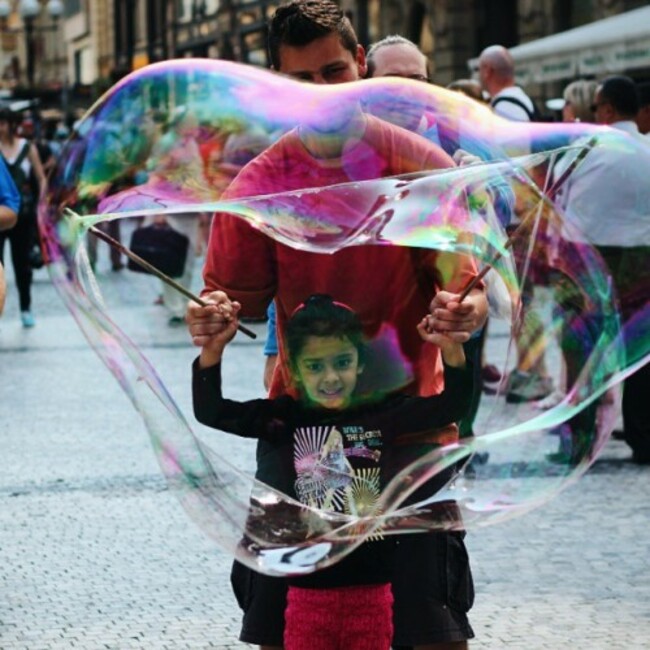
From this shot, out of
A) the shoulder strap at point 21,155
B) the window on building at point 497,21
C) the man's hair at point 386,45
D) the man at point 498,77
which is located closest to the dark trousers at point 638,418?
the man at point 498,77

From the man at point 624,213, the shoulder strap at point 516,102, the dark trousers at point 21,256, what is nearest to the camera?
the man at point 624,213

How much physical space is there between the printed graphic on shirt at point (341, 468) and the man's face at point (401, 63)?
2.46 meters

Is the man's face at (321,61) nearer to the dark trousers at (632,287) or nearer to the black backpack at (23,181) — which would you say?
the dark trousers at (632,287)

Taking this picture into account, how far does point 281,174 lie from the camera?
3.48m

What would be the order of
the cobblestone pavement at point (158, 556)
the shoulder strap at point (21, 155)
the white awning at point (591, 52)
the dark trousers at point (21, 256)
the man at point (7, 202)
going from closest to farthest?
the cobblestone pavement at point (158, 556) → the man at point (7, 202) → the shoulder strap at point (21, 155) → the white awning at point (591, 52) → the dark trousers at point (21, 256)

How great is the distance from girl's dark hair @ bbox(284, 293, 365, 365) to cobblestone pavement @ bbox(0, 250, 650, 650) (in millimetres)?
1419

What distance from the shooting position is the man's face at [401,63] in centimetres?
555

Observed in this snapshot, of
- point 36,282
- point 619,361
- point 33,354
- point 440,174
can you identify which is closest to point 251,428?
point 440,174

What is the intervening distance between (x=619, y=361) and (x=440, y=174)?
600 mm

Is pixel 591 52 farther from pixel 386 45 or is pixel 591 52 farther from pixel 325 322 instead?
pixel 325 322

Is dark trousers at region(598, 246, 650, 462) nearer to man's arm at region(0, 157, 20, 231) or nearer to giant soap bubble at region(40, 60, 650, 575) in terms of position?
giant soap bubble at region(40, 60, 650, 575)

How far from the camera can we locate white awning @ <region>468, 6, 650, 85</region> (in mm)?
12961

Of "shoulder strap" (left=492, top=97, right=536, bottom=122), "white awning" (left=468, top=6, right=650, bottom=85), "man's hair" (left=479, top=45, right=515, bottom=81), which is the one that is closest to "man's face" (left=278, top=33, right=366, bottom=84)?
"shoulder strap" (left=492, top=97, right=536, bottom=122)

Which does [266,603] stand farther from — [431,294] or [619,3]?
[619,3]
